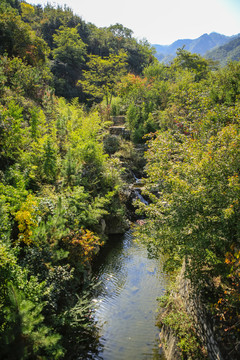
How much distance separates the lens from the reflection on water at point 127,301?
512cm

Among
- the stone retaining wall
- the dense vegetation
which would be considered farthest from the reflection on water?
the dense vegetation

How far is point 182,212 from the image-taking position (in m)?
4.32

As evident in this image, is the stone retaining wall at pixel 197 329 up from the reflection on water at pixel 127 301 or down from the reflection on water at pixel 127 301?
up

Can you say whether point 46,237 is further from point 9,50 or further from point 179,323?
point 9,50

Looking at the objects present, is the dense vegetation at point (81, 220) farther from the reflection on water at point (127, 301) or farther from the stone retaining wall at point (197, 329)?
the reflection on water at point (127, 301)

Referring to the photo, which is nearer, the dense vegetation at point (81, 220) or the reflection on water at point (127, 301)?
the dense vegetation at point (81, 220)

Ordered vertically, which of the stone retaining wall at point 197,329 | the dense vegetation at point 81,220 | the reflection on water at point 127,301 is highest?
the dense vegetation at point 81,220

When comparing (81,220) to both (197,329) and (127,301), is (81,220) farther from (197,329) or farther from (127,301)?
(197,329)

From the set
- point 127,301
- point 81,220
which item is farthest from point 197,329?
A: point 81,220

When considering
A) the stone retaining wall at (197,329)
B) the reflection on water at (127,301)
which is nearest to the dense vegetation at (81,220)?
the stone retaining wall at (197,329)

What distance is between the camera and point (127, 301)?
256 inches

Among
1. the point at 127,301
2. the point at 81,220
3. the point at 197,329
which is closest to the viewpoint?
the point at 197,329

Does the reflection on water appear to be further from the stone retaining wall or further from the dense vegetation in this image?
the dense vegetation

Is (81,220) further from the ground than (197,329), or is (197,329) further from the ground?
(81,220)
